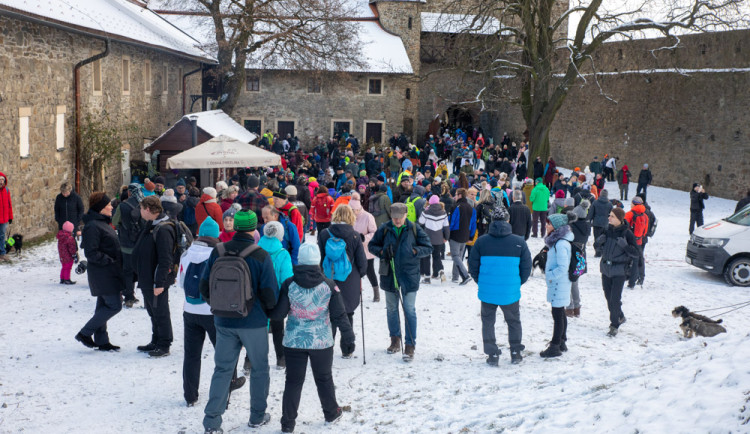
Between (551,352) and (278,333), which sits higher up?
(278,333)

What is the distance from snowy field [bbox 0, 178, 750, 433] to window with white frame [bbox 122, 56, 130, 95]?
12.2 m

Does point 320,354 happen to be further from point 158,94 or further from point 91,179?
point 158,94

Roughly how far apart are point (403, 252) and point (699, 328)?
3.91 m

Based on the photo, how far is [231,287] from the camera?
18.2ft

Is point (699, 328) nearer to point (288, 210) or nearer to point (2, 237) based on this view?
point (288, 210)

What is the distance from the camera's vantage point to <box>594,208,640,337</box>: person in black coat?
9125 millimetres

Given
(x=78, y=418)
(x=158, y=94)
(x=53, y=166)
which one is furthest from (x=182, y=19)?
(x=78, y=418)

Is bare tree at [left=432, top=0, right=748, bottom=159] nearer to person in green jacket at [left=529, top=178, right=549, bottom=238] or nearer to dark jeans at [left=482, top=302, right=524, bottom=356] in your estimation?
person in green jacket at [left=529, top=178, right=549, bottom=238]

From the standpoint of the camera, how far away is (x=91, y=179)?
Answer: 1819cm

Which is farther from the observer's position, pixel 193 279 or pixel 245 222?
pixel 193 279

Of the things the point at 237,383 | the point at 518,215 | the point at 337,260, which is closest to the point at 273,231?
the point at 337,260

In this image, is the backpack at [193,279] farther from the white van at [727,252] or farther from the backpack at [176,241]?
the white van at [727,252]

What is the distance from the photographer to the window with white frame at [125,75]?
2156 centimetres

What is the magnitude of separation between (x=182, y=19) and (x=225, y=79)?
37.3 feet
